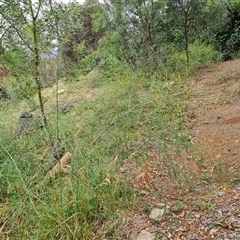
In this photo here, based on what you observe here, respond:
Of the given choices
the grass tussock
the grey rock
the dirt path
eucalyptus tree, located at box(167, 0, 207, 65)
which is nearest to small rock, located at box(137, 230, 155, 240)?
the grass tussock

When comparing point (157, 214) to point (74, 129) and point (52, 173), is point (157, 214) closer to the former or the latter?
point (52, 173)

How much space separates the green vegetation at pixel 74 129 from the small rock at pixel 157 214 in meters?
0.12

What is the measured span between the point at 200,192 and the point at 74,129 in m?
0.91

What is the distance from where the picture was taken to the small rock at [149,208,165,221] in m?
1.42

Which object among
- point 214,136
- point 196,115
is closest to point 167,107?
point 196,115

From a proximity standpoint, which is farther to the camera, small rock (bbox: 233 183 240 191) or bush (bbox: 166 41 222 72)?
bush (bbox: 166 41 222 72)

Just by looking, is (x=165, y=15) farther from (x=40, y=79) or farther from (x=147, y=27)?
(x=40, y=79)

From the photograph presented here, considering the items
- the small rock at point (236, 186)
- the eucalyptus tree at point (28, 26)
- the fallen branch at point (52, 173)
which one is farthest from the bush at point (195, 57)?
the fallen branch at point (52, 173)

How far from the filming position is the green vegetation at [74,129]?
1404mm

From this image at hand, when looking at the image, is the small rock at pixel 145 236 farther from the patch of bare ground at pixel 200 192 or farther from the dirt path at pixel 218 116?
the dirt path at pixel 218 116

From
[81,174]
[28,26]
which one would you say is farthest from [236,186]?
[28,26]

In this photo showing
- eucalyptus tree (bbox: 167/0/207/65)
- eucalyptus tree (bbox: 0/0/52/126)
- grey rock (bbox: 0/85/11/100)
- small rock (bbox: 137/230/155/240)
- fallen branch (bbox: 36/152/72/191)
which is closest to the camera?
small rock (bbox: 137/230/155/240)

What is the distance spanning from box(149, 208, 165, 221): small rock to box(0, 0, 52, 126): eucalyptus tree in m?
1.06

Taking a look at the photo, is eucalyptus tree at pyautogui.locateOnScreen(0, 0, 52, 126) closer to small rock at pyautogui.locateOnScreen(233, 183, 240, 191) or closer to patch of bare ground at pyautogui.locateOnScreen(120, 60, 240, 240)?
patch of bare ground at pyautogui.locateOnScreen(120, 60, 240, 240)
